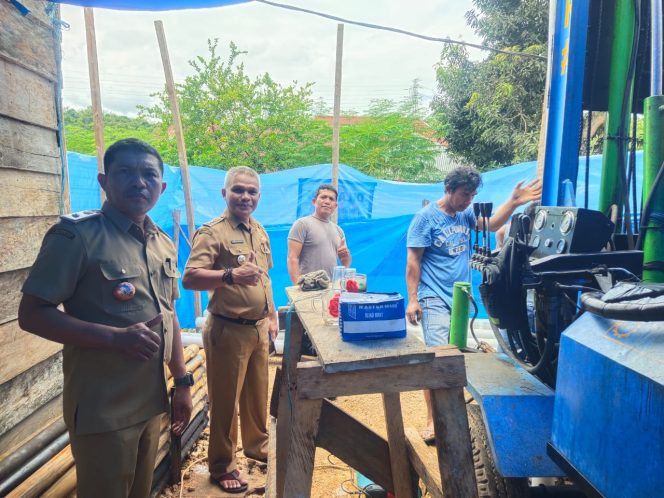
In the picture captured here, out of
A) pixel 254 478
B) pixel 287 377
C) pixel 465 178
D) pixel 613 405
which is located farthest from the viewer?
pixel 465 178

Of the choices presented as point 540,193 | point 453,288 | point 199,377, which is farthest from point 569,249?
point 199,377

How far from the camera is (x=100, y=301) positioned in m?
1.75

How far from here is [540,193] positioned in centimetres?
278

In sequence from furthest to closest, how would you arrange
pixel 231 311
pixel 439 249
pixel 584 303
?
pixel 439 249 < pixel 231 311 < pixel 584 303

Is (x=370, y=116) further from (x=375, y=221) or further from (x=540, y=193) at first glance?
(x=540, y=193)

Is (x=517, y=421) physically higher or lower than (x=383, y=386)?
lower

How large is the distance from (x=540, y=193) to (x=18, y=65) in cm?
310

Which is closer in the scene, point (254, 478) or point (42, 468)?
point (42, 468)

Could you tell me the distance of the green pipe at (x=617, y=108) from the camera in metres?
2.23

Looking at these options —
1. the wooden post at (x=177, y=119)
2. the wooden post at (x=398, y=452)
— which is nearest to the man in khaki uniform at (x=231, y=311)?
the wooden post at (x=398, y=452)

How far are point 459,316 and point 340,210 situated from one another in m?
3.24

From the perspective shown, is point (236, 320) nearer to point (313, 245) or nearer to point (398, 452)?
point (398, 452)

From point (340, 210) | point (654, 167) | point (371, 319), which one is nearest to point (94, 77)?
point (340, 210)

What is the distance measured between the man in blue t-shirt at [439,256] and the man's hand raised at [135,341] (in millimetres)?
2285
